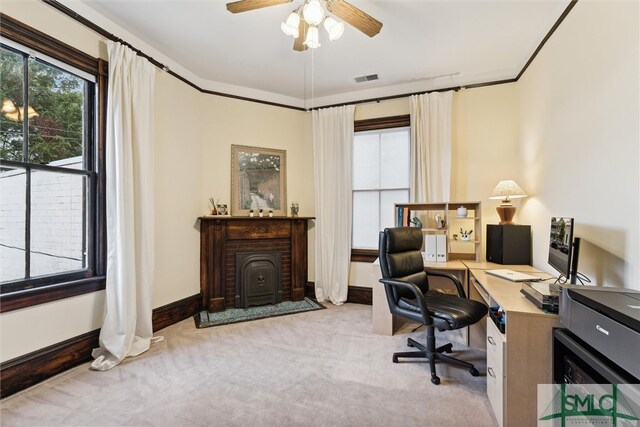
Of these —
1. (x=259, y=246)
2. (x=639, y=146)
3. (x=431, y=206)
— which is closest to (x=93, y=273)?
(x=259, y=246)

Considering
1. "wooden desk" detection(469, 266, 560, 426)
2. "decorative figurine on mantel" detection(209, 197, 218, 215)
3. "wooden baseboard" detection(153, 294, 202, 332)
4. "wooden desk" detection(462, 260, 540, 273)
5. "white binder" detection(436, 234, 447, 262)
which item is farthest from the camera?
"decorative figurine on mantel" detection(209, 197, 218, 215)

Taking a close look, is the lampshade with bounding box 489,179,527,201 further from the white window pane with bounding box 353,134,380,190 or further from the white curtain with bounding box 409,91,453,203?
the white window pane with bounding box 353,134,380,190

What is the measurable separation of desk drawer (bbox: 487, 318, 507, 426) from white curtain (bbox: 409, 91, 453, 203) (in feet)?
6.33

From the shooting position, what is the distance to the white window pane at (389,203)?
3844 millimetres

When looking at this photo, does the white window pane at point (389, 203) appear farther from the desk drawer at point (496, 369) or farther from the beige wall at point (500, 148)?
the desk drawer at point (496, 369)

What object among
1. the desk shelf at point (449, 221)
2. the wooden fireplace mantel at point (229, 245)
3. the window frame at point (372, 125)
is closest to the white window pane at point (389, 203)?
the desk shelf at point (449, 221)

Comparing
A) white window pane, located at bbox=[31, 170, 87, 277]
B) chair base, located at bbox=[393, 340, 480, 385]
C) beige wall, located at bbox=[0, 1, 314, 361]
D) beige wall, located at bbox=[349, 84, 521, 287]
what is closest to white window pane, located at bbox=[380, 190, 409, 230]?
beige wall, located at bbox=[349, 84, 521, 287]

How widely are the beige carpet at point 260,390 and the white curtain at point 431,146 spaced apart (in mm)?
1778

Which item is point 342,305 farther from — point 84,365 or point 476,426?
point 84,365

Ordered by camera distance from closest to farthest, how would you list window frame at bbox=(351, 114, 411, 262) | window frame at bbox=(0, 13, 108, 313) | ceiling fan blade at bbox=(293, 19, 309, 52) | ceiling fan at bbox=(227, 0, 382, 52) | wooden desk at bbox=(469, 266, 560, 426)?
wooden desk at bbox=(469, 266, 560, 426) < ceiling fan at bbox=(227, 0, 382, 52) < window frame at bbox=(0, 13, 108, 313) < ceiling fan blade at bbox=(293, 19, 309, 52) < window frame at bbox=(351, 114, 411, 262)

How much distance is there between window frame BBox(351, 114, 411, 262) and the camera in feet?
12.4

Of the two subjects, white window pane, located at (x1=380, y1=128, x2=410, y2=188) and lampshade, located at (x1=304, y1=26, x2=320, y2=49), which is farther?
white window pane, located at (x1=380, y1=128, x2=410, y2=188)

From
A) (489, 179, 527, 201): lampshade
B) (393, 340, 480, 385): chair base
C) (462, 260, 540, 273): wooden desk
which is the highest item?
(489, 179, 527, 201): lampshade

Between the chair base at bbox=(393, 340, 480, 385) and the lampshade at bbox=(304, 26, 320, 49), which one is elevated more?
the lampshade at bbox=(304, 26, 320, 49)
